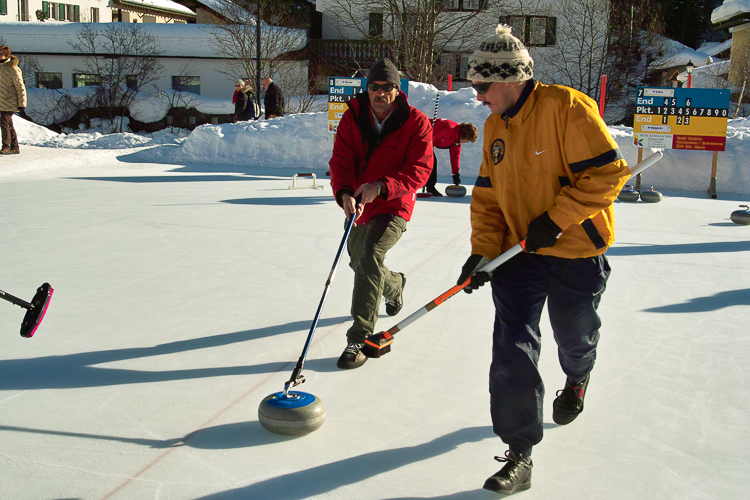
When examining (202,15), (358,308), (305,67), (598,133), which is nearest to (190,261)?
(358,308)

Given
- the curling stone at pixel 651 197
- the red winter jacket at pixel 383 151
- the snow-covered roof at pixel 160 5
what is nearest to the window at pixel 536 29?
the curling stone at pixel 651 197

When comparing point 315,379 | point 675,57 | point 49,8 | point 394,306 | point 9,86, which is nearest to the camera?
point 315,379

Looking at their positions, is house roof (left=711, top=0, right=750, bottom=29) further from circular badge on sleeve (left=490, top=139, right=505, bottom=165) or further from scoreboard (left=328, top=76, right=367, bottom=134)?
circular badge on sleeve (left=490, top=139, right=505, bottom=165)

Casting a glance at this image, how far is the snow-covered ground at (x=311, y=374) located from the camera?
237 cm

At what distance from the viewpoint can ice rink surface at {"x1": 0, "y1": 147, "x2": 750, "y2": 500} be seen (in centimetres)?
236

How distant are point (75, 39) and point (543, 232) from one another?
28.4 meters

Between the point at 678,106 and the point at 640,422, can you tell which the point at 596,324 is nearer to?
the point at 640,422

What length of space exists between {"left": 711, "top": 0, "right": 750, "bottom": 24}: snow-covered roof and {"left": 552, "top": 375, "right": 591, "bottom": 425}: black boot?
24.9 metres

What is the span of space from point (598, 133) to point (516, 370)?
0.87 m

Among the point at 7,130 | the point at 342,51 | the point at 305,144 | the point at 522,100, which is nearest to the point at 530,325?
the point at 522,100

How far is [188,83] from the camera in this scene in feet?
87.6

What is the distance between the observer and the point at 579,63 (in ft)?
85.8

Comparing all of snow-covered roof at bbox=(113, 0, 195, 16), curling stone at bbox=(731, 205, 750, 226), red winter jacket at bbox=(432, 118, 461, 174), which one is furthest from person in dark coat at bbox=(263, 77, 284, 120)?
snow-covered roof at bbox=(113, 0, 195, 16)

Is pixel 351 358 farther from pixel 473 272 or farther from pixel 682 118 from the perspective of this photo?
pixel 682 118
